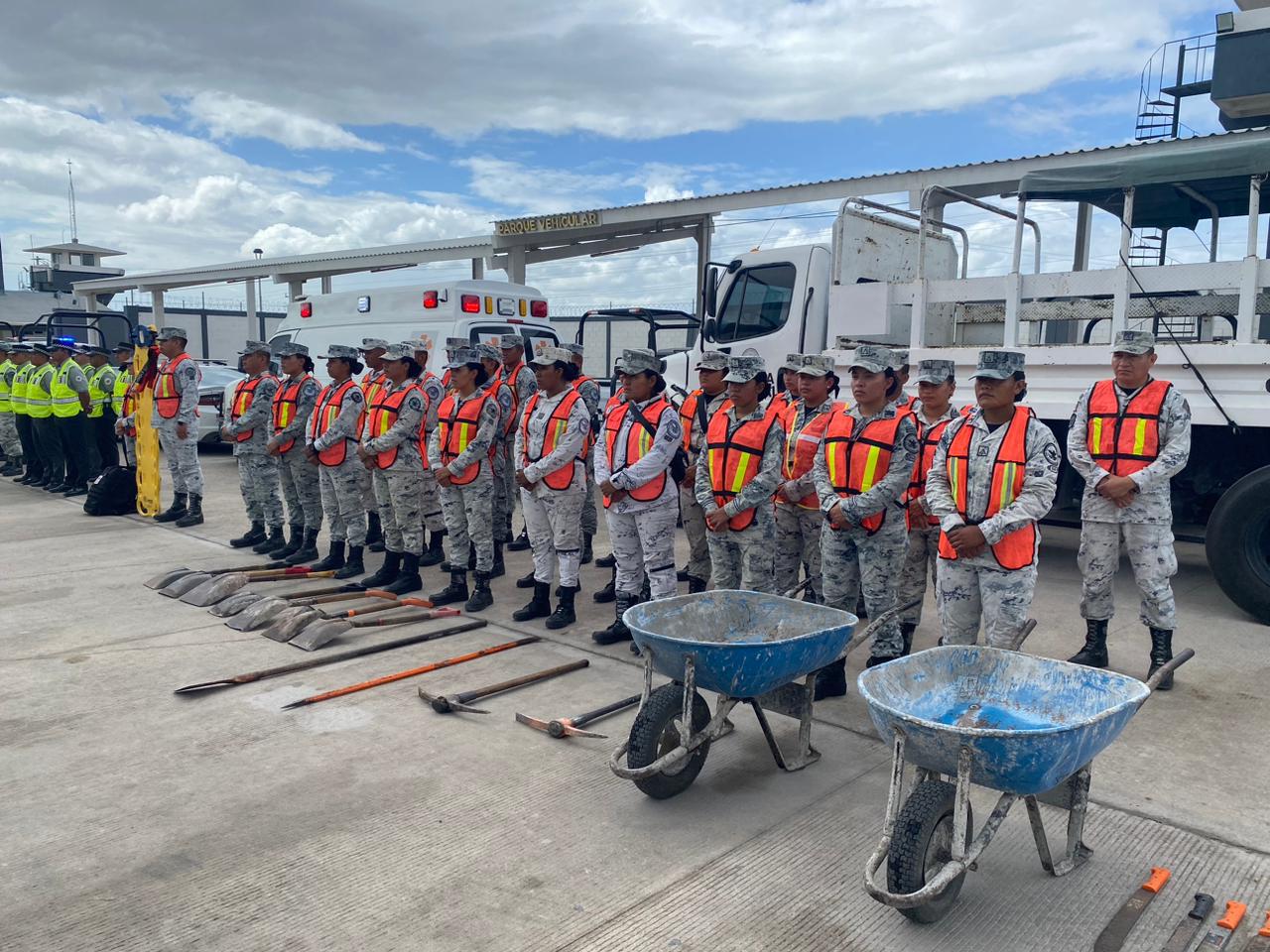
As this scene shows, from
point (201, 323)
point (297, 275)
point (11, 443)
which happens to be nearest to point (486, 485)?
point (11, 443)

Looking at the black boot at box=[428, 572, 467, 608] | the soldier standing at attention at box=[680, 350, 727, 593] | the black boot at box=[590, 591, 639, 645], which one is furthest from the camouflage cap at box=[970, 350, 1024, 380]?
the black boot at box=[428, 572, 467, 608]

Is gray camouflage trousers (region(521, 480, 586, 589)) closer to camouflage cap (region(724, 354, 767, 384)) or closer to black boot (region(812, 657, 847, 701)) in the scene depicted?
camouflage cap (region(724, 354, 767, 384))

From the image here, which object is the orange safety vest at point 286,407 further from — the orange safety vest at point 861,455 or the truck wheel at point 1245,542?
the truck wheel at point 1245,542

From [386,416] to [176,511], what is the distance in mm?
4349

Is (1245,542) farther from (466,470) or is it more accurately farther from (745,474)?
(466,470)

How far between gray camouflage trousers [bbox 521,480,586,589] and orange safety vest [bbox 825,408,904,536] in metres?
1.83

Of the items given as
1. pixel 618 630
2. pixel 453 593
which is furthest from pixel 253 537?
pixel 618 630

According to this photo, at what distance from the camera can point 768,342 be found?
26.7 ft

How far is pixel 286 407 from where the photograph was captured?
7664 mm

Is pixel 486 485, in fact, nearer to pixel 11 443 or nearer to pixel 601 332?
pixel 11 443

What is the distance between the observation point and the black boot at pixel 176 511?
384 inches

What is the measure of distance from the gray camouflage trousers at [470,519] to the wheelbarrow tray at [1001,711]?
3.69m

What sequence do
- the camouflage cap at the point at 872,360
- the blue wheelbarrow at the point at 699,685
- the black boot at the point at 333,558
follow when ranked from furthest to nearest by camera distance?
the black boot at the point at 333,558 → the camouflage cap at the point at 872,360 → the blue wheelbarrow at the point at 699,685

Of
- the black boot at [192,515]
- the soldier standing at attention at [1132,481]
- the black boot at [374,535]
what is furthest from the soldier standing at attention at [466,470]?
the black boot at [192,515]
